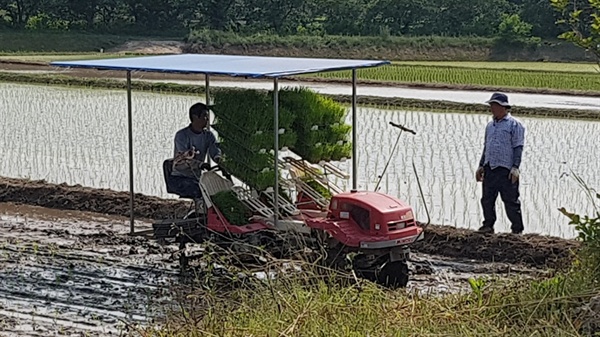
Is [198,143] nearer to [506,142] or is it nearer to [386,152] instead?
[506,142]

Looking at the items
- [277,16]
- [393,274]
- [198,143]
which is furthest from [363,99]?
[277,16]

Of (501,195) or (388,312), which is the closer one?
(388,312)

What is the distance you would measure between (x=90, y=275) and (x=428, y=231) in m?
2.85

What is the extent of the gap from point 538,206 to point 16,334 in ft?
17.8

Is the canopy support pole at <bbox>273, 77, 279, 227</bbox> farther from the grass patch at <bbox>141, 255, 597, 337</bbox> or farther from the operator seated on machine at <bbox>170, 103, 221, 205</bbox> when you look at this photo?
the grass patch at <bbox>141, 255, 597, 337</bbox>

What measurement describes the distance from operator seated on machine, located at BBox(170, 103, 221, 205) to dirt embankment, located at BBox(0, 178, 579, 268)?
1.55m

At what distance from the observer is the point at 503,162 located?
8938 millimetres

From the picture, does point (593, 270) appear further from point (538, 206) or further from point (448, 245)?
point (538, 206)

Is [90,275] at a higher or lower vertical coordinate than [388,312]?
lower

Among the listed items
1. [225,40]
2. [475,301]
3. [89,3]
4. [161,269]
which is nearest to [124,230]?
[161,269]

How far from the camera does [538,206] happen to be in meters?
10.2

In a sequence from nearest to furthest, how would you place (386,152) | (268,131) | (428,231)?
(268,131) → (428,231) → (386,152)

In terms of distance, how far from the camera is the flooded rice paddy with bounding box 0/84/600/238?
1048 centimetres

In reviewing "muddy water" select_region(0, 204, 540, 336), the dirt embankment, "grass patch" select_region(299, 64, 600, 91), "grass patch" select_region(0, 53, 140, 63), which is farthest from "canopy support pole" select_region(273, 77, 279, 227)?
"grass patch" select_region(0, 53, 140, 63)
